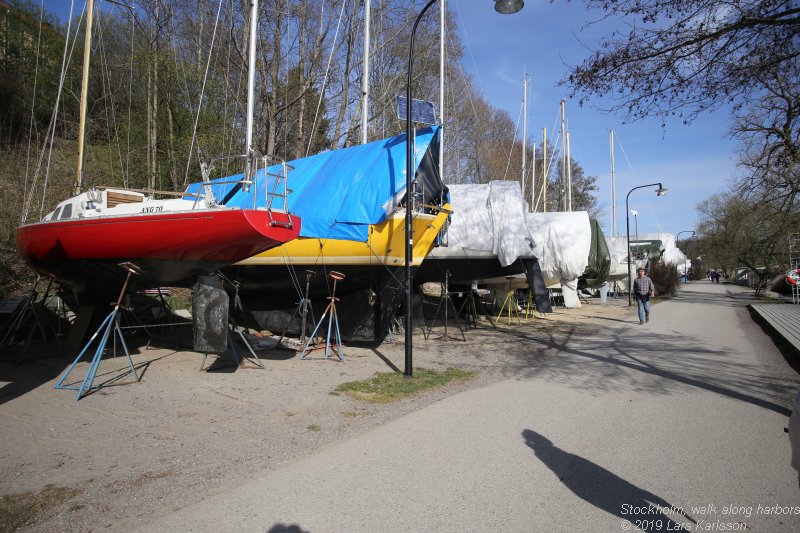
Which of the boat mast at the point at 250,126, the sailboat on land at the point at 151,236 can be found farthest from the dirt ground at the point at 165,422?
the boat mast at the point at 250,126

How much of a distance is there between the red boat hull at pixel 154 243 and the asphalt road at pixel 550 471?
3534mm

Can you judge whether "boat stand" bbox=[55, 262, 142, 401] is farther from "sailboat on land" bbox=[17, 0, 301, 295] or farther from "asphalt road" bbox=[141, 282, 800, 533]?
"asphalt road" bbox=[141, 282, 800, 533]

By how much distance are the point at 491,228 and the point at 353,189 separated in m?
4.27

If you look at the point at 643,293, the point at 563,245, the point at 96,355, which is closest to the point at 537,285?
the point at 563,245

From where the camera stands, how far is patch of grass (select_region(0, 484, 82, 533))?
11.1 feet

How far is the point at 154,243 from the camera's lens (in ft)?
24.6

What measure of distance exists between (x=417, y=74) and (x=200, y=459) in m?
23.2

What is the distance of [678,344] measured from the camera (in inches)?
468

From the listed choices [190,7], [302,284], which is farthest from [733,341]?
[190,7]

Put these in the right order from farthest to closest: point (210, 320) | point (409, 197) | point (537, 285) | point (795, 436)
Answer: point (537, 285)
point (409, 197)
point (210, 320)
point (795, 436)

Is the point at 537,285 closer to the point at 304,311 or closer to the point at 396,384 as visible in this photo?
the point at 304,311

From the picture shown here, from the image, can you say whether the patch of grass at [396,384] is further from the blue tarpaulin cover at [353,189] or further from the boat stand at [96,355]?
the boat stand at [96,355]

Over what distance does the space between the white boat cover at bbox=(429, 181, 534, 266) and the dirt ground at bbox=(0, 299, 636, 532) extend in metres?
3.33

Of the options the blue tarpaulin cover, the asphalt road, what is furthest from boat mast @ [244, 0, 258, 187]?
the asphalt road
